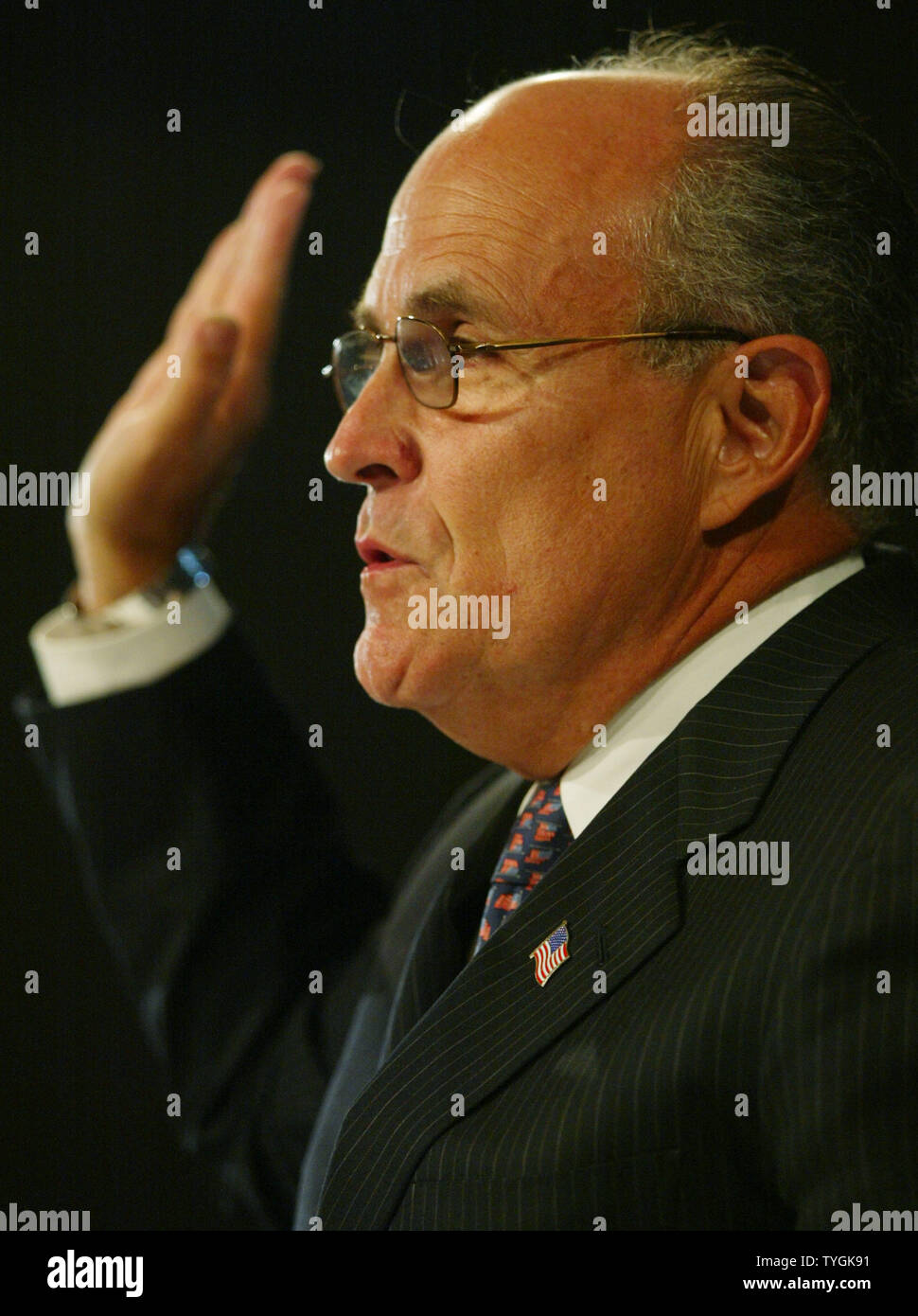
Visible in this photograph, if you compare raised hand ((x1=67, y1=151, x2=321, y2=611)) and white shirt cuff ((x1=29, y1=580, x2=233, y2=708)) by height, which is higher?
raised hand ((x1=67, y1=151, x2=321, y2=611))

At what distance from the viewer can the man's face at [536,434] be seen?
3.68 feet

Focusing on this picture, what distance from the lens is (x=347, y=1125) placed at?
1.04 metres

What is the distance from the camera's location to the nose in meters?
1.17

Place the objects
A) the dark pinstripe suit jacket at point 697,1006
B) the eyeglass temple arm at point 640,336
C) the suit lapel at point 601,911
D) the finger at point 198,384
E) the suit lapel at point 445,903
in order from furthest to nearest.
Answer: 1. the finger at point 198,384
2. the suit lapel at point 445,903
3. the eyeglass temple arm at point 640,336
4. the suit lapel at point 601,911
5. the dark pinstripe suit jacket at point 697,1006

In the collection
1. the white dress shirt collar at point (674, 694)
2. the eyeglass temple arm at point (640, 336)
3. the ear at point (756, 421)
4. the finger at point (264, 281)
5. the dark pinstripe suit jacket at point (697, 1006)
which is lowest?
the dark pinstripe suit jacket at point (697, 1006)

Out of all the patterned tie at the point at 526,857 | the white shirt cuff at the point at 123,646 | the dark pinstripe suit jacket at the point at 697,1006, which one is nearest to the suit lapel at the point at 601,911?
the dark pinstripe suit jacket at the point at 697,1006

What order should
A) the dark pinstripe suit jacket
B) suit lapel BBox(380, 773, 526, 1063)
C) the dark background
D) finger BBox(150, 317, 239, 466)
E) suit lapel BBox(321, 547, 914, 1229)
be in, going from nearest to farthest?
the dark pinstripe suit jacket
suit lapel BBox(321, 547, 914, 1229)
suit lapel BBox(380, 773, 526, 1063)
finger BBox(150, 317, 239, 466)
the dark background

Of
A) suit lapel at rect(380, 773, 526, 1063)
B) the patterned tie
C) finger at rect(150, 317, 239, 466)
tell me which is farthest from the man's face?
finger at rect(150, 317, 239, 466)

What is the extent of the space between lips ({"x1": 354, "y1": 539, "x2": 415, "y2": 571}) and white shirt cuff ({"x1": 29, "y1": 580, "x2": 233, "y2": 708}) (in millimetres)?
397

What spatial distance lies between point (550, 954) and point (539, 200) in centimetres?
66

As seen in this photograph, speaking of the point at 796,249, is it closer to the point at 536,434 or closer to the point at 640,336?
the point at 640,336

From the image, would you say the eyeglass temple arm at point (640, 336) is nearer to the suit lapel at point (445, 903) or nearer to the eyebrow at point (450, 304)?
the eyebrow at point (450, 304)

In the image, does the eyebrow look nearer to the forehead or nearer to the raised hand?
the forehead

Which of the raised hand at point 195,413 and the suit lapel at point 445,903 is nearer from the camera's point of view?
the suit lapel at point 445,903
